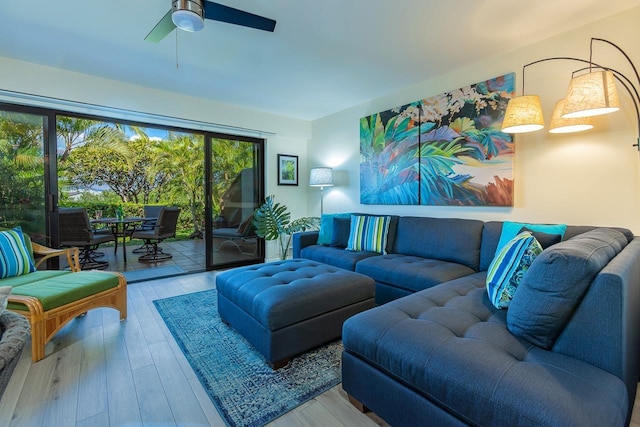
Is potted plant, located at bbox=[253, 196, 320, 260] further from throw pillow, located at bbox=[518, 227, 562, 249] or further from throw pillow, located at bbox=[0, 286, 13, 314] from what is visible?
throw pillow, located at bbox=[0, 286, 13, 314]

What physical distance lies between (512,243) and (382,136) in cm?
234

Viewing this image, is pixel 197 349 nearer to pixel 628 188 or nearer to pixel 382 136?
pixel 382 136

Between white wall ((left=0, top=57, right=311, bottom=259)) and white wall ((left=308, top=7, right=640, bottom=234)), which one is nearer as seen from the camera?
white wall ((left=308, top=7, right=640, bottom=234))

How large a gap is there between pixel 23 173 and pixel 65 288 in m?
1.76

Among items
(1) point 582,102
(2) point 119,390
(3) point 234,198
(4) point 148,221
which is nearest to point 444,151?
(1) point 582,102

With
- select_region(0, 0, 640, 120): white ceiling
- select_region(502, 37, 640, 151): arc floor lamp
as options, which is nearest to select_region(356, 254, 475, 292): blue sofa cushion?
select_region(502, 37, 640, 151): arc floor lamp

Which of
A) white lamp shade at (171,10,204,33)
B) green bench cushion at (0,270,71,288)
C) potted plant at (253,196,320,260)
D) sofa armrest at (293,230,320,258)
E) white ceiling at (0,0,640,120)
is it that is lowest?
green bench cushion at (0,270,71,288)

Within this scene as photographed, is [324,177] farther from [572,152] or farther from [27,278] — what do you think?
[27,278]

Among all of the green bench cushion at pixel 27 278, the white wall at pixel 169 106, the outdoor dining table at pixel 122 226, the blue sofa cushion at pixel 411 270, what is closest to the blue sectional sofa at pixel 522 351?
the blue sofa cushion at pixel 411 270

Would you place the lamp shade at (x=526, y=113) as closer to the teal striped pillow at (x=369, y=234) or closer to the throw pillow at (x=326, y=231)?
the teal striped pillow at (x=369, y=234)

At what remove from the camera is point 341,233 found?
3.55 m

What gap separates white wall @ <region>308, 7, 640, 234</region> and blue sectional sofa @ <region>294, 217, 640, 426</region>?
0.77 meters

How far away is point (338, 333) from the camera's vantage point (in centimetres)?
209

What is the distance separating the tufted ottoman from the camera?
181cm
